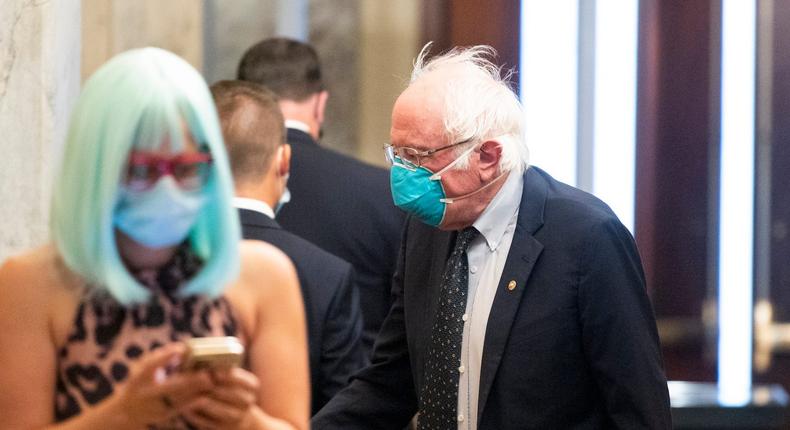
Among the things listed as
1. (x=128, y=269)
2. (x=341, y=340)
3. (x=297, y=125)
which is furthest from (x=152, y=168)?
(x=297, y=125)

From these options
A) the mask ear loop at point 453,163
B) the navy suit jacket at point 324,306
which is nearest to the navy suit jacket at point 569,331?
the mask ear loop at point 453,163

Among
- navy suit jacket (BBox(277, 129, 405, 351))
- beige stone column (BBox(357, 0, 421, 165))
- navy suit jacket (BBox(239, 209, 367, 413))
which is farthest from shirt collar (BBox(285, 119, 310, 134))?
navy suit jacket (BBox(239, 209, 367, 413))

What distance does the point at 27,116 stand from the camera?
3145 mm

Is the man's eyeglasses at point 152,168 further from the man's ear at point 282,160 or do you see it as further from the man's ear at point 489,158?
the man's ear at point 282,160

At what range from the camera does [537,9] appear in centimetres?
516

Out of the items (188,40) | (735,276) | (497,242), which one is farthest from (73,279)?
(735,276)

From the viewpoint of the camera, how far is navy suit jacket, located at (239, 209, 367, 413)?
311 cm

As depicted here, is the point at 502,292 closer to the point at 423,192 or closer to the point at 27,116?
the point at 423,192

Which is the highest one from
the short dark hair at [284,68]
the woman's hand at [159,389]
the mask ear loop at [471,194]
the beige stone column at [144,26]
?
the beige stone column at [144,26]

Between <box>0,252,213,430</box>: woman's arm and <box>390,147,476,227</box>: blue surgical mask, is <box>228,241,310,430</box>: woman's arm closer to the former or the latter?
<box>0,252,213,430</box>: woman's arm

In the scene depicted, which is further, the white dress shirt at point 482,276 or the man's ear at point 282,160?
the man's ear at point 282,160

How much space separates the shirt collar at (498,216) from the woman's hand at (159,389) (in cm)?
117

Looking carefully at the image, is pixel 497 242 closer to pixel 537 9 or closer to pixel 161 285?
pixel 161 285

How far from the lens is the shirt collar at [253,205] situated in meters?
3.12
